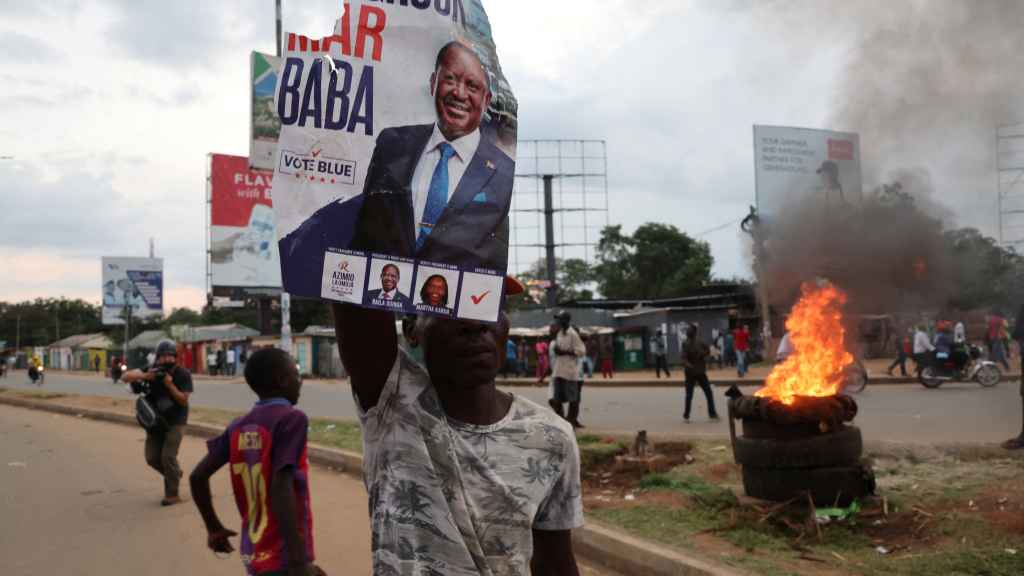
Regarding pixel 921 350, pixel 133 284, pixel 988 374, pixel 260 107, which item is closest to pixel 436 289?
pixel 260 107

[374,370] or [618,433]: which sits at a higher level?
[374,370]

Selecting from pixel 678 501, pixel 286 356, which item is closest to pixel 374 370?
pixel 286 356

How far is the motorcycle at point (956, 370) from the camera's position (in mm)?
16219

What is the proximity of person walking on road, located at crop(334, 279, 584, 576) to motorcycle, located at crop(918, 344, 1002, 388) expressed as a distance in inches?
673

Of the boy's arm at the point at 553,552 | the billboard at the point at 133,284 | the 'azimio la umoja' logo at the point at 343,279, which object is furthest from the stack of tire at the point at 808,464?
the billboard at the point at 133,284

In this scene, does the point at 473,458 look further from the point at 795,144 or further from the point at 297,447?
the point at 795,144

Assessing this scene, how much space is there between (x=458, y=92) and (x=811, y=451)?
4446mm

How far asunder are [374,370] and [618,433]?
314 inches

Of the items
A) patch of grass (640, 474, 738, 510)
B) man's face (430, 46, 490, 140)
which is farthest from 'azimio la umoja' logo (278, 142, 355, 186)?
patch of grass (640, 474, 738, 510)

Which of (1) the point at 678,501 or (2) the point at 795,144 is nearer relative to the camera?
(1) the point at 678,501

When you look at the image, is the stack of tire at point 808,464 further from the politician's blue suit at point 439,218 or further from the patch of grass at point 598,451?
the politician's blue suit at point 439,218

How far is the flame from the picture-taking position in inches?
267

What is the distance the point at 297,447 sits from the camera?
325cm

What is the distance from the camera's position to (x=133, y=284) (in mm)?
37531
